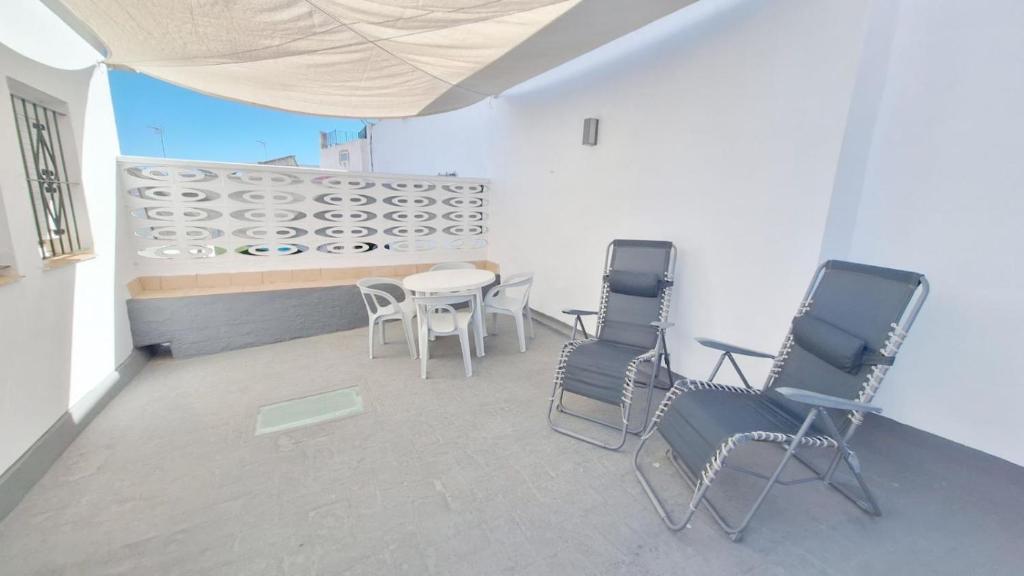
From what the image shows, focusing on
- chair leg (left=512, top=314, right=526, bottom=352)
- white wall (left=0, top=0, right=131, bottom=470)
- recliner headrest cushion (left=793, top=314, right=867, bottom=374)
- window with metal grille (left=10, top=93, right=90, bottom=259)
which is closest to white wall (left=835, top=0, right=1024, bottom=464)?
recliner headrest cushion (left=793, top=314, right=867, bottom=374)

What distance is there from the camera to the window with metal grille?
2.47 metres

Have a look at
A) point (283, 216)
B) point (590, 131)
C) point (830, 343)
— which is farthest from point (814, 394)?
point (283, 216)

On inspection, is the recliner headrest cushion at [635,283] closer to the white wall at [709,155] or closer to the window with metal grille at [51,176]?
the white wall at [709,155]

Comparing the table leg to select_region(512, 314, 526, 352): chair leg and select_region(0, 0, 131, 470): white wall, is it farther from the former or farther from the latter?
select_region(0, 0, 131, 470): white wall

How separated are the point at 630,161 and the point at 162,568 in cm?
405

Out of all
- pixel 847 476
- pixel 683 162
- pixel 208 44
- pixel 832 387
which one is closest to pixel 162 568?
pixel 208 44

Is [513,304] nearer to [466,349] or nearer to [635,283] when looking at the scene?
[466,349]

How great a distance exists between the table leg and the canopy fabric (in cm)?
204

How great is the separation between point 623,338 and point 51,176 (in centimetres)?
441

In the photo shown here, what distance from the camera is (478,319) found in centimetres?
383

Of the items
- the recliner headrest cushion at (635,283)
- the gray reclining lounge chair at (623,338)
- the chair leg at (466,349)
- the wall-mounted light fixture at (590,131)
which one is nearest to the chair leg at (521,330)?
the chair leg at (466,349)

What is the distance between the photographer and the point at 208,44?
2.64 metres

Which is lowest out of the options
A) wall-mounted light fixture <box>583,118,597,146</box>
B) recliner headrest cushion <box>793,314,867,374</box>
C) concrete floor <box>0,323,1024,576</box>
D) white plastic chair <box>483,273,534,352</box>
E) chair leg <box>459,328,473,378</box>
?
concrete floor <box>0,323,1024,576</box>

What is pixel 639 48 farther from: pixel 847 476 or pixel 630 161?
pixel 847 476
